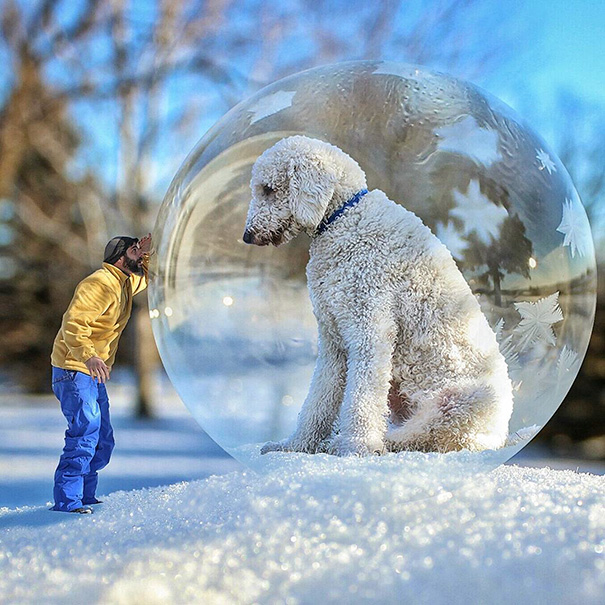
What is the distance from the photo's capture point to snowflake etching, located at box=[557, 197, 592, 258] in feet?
6.90

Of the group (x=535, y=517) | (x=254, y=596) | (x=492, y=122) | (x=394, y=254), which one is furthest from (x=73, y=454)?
(x=492, y=122)

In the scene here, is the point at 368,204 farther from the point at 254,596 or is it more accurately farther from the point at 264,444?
the point at 254,596

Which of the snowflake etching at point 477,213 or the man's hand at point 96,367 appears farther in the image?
the man's hand at point 96,367

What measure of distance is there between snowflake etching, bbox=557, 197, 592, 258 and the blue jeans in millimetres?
1413

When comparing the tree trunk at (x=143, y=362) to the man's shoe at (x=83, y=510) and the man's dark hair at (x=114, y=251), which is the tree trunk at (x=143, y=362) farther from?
the man's shoe at (x=83, y=510)

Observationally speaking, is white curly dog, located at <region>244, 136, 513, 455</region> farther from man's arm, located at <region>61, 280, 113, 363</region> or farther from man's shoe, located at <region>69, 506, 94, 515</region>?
man's shoe, located at <region>69, 506, 94, 515</region>

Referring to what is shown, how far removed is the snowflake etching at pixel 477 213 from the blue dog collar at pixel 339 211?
0.23m

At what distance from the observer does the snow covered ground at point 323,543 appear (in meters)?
1.46

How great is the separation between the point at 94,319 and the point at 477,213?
1.12 metres

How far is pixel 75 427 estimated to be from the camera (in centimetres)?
221

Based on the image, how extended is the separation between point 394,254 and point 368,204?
0.46 ft

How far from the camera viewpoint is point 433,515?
1.78m

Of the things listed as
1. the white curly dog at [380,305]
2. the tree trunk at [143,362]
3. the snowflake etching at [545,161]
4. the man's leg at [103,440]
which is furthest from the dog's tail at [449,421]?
the tree trunk at [143,362]

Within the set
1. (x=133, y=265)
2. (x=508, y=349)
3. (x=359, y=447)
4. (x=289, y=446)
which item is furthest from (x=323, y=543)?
(x=133, y=265)
